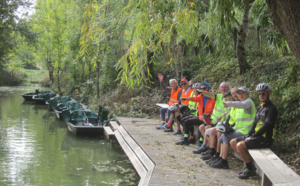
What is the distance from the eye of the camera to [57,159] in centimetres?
932

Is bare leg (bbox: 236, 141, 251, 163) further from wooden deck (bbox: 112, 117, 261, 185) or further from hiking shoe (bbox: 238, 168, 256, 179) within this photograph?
wooden deck (bbox: 112, 117, 261, 185)

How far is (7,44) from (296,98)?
22.9 metres

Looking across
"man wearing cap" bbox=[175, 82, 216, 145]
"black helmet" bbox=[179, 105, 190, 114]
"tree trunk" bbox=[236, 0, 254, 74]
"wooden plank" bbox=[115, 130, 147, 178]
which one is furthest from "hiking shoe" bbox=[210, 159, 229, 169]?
"tree trunk" bbox=[236, 0, 254, 74]

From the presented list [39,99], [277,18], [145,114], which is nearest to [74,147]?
[145,114]

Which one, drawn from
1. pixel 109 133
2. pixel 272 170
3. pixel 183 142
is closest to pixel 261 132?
pixel 272 170

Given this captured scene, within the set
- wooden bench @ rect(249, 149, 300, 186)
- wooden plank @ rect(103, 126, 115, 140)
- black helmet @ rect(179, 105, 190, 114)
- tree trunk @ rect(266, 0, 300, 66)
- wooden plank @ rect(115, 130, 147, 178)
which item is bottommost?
wooden plank @ rect(103, 126, 115, 140)

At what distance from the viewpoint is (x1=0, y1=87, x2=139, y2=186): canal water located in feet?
24.2

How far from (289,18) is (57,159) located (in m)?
7.92

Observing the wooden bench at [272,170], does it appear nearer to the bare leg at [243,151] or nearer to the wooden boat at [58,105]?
the bare leg at [243,151]

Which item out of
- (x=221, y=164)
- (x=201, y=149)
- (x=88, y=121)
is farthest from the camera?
(x=88, y=121)

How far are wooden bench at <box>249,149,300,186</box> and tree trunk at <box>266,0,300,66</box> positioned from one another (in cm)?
153

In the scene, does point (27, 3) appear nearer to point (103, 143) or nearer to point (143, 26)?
point (103, 143)

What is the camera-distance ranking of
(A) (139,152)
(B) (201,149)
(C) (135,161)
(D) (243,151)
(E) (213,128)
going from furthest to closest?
(A) (139,152) → (C) (135,161) → (B) (201,149) → (E) (213,128) → (D) (243,151)

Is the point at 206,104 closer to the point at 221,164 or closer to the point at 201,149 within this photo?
the point at 201,149
